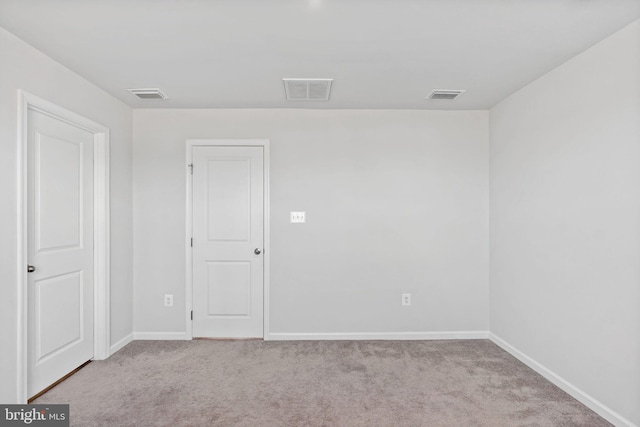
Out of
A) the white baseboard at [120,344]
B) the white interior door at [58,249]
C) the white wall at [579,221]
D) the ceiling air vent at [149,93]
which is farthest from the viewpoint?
the white baseboard at [120,344]

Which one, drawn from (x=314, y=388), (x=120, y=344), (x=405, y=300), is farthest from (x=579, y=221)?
(x=120, y=344)

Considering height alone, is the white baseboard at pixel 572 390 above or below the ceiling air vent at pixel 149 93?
below

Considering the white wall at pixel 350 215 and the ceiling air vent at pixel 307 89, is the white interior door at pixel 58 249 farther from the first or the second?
the ceiling air vent at pixel 307 89

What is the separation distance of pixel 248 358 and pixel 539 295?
258 cm

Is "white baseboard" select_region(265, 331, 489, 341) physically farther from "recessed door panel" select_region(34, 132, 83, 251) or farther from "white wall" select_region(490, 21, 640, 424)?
"recessed door panel" select_region(34, 132, 83, 251)

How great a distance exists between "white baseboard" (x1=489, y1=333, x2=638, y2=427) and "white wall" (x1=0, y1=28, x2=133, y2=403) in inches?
148

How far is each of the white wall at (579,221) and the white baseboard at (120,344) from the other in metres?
3.75

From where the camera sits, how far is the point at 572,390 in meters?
2.53

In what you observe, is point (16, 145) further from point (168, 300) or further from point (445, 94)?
point (445, 94)

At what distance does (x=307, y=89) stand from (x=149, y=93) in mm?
1451

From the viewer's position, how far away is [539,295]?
2918 mm

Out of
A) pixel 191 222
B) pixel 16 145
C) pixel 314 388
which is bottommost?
pixel 314 388

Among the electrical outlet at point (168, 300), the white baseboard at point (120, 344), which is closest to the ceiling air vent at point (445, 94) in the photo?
the electrical outlet at point (168, 300)

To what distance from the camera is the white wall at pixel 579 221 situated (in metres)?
2.13
